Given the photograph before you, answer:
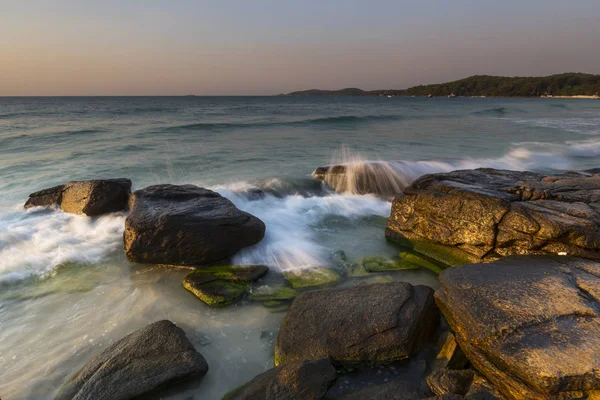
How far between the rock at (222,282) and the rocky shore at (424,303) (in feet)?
0.09

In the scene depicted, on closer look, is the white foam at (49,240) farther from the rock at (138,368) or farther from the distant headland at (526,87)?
the distant headland at (526,87)

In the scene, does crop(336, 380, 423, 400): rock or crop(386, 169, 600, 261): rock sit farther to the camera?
crop(386, 169, 600, 261): rock

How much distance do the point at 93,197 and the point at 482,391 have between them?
8830mm

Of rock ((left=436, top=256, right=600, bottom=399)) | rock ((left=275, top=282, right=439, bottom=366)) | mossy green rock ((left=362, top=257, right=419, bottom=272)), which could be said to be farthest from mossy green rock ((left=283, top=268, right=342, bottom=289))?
rock ((left=436, top=256, right=600, bottom=399))

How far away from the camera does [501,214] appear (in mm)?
5941

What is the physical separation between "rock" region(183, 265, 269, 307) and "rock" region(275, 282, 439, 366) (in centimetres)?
123

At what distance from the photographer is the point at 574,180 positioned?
7.36 meters

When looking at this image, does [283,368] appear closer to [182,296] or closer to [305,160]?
[182,296]

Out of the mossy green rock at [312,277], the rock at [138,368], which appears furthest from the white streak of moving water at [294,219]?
the rock at [138,368]

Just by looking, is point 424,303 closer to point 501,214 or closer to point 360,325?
point 360,325

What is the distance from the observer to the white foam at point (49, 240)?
22.1 ft

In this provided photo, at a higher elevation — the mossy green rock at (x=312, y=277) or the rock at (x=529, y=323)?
the rock at (x=529, y=323)

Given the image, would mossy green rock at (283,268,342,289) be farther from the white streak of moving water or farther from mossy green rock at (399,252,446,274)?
mossy green rock at (399,252,446,274)

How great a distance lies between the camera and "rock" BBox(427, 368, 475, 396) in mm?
3424
